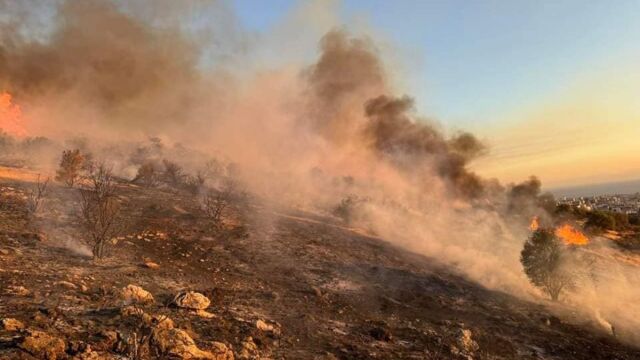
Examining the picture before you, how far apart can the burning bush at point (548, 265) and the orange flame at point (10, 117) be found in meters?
47.9

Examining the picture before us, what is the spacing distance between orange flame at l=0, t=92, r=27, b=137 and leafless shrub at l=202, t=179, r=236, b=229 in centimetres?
2481

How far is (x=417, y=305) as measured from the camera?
683 inches

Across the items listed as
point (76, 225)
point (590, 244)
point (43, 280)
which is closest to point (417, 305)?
point (43, 280)

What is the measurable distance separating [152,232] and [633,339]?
20584 millimetres

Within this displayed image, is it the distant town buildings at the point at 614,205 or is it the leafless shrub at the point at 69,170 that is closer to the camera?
the leafless shrub at the point at 69,170

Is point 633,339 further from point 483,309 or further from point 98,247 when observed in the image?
point 98,247

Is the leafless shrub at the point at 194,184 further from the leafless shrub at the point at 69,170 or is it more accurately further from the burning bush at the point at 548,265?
the burning bush at the point at 548,265

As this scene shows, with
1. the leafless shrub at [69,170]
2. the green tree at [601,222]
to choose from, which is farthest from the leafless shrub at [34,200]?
the green tree at [601,222]

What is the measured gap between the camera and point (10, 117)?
48062 millimetres

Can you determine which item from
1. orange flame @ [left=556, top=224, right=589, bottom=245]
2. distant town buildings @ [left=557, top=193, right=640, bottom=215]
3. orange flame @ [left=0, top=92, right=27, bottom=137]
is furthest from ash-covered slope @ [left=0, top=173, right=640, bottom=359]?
distant town buildings @ [left=557, top=193, right=640, bottom=215]

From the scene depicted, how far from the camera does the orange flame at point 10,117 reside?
149ft

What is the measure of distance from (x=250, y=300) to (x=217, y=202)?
14.4 meters

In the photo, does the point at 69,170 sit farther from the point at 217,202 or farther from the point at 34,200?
the point at 217,202

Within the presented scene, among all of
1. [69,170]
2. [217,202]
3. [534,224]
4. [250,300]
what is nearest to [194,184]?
[217,202]
